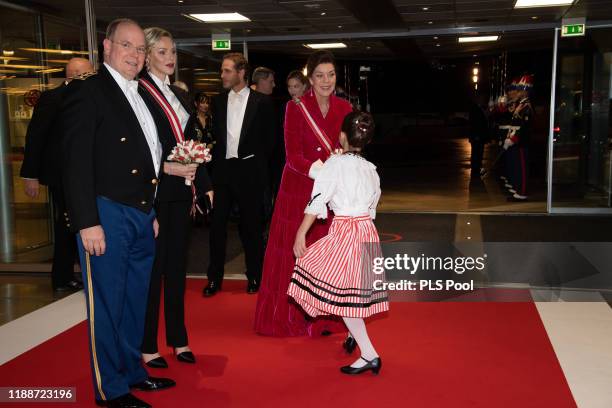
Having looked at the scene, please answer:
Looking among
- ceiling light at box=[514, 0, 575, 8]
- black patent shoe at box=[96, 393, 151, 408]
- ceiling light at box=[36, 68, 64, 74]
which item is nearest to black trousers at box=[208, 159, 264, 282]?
black patent shoe at box=[96, 393, 151, 408]

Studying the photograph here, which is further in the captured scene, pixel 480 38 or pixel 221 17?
pixel 480 38

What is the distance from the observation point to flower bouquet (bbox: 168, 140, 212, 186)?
3.11 meters

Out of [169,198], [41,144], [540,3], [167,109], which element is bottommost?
[169,198]

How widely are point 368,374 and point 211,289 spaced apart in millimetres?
1966

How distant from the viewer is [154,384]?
10.5 feet

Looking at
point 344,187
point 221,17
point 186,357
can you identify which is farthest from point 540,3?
point 186,357

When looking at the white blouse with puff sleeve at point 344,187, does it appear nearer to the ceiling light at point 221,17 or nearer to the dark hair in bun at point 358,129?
the dark hair in bun at point 358,129

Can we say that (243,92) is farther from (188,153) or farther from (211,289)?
(188,153)

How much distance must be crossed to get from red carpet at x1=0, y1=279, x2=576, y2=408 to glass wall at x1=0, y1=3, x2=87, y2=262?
3.23 metres

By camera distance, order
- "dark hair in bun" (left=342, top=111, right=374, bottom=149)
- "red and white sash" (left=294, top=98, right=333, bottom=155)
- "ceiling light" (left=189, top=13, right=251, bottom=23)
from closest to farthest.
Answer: "dark hair in bun" (left=342, top=111, right=374, bottom=149)
"red and white sash" (left=294, top=98, right=333, bottom=155)
"ceiling light" (left=189, top=13, right=251, bottom=23)

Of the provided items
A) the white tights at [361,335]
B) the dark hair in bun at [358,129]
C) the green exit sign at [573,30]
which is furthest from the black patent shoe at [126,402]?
the green exit sign at [573,30]

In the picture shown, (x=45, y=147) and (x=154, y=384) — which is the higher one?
(x=45, y=147)

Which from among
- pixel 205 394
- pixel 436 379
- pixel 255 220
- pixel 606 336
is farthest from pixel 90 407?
pixel 606 336

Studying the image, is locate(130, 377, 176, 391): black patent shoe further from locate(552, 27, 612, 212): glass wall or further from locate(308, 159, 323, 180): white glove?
locate(552, 27, 612, 212): glass wall
